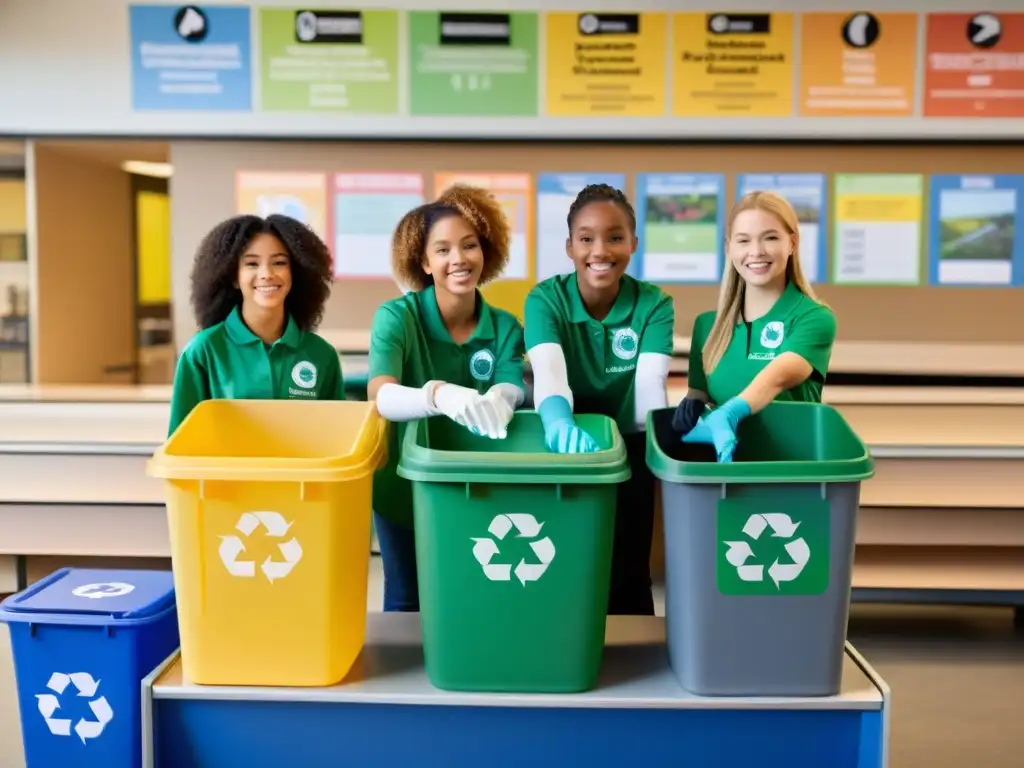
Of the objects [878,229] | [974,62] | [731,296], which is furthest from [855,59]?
[731,296]

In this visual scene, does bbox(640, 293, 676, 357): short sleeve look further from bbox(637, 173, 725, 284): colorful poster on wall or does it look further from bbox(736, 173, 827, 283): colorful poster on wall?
bbox(736, 173, 827, 283): colorful poster on wall

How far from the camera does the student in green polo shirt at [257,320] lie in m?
2.04

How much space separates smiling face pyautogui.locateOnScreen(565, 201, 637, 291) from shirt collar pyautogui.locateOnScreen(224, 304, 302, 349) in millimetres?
654

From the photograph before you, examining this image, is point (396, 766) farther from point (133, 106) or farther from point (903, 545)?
point (133, 106)

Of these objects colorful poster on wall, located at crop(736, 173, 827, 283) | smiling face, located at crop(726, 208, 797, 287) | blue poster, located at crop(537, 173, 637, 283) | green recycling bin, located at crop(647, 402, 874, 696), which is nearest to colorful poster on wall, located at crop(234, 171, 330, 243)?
blue poster, located at crop(537, 173, 637, 283)

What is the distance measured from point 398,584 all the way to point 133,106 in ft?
8.49

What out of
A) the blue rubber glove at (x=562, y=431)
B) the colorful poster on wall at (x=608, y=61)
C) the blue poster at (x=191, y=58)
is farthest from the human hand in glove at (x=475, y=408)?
the blue poster at (x=191, y=58)

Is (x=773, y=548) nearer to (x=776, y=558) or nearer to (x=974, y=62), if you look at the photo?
(x=776, y=558)

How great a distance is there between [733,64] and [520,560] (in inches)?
109

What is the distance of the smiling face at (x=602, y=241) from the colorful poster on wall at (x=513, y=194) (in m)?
1.87

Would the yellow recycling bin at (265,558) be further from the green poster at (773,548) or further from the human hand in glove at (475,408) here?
the green poster at (773,548)

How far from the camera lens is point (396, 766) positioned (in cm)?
167

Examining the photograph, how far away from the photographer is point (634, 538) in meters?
2.12

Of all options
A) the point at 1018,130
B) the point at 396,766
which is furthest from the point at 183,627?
the point at 1018,130
